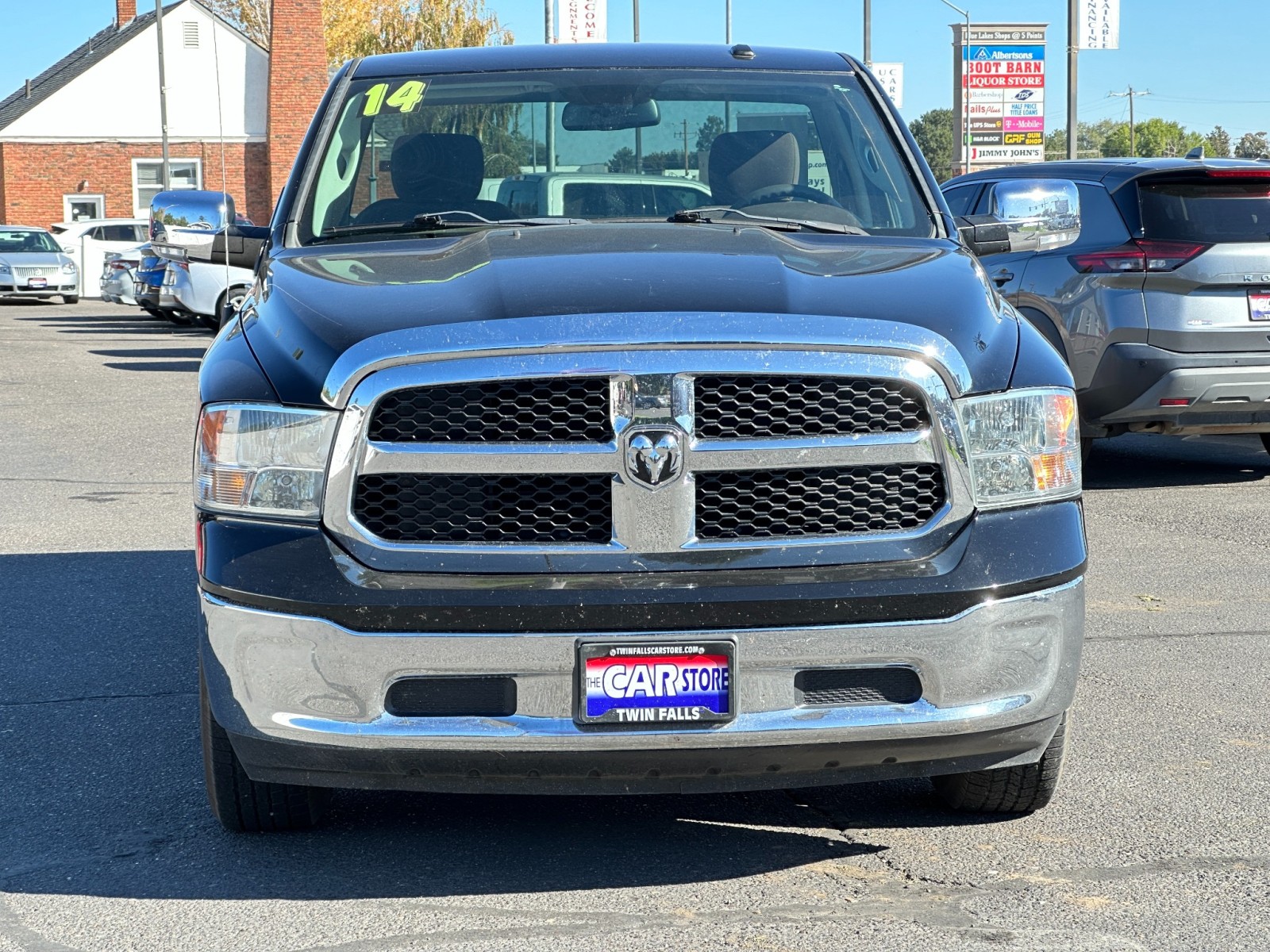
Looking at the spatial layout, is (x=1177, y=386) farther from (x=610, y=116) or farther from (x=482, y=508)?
(x=482, y=508)

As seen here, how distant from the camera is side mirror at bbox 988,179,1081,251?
17.0 feet

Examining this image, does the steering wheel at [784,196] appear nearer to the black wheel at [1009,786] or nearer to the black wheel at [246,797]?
the black wheel at [1009,786]

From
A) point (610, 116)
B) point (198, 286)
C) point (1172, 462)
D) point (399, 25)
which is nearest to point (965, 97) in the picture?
point (399, 25)

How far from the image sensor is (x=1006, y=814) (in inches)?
163

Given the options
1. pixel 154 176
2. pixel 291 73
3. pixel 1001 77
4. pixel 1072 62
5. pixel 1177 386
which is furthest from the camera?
pixel 1001 77

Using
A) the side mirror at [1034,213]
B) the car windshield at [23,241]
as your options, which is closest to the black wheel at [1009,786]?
the side mirror at [1034,213]

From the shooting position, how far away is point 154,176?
4994cm

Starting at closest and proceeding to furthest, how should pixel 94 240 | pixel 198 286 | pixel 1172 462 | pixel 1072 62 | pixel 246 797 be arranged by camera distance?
pixel 246 797
pixel 1172 462
pixel 198 286
pixel 1072 62
pixel 94 240

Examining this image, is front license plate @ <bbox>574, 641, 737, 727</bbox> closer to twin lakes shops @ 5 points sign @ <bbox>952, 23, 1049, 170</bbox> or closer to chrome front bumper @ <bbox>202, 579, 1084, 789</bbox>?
chrome front bumper @ <bbox>202, 579, 1084, 789</bbox>

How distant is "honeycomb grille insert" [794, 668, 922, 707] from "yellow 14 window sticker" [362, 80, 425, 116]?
256 cm

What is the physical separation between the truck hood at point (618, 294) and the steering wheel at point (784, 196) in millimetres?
601

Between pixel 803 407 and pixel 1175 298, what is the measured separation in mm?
6464

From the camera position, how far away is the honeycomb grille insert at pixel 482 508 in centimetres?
341

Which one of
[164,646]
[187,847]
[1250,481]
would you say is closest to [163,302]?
[1250,481]
